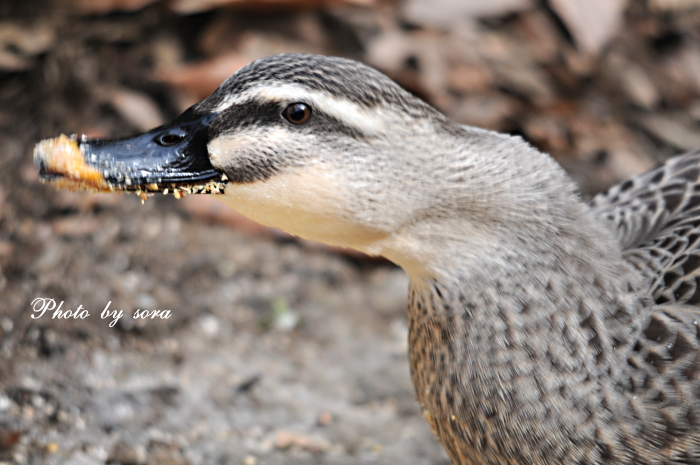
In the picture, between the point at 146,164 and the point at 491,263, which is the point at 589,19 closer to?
the point at 491,263

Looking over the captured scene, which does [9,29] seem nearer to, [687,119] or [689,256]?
[689,256]

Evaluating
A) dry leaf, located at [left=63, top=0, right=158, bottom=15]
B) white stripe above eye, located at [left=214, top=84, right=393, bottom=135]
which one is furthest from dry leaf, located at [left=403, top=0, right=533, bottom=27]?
white stripe above eye, located at [left=214, top=84, right=393, bottom=135]

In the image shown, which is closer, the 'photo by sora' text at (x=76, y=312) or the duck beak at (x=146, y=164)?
the duck beak at (x=146, y=164)

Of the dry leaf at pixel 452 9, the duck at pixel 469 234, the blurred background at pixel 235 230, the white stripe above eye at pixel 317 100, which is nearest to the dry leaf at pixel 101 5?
the blurred background at pixel 235 230

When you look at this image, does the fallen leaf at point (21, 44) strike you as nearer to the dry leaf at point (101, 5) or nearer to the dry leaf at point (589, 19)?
the dry leaf at point (101, 5)

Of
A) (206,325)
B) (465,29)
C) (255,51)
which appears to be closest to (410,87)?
(465,29)

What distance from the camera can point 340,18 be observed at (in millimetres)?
3916

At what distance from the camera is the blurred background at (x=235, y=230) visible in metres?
2.72

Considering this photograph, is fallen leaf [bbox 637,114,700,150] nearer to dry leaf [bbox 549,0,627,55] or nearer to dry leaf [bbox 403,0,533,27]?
dry leaf [bbox 549,0,627,55]

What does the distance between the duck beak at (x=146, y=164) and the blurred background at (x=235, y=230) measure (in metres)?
1.14

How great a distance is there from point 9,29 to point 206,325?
67.6 inches

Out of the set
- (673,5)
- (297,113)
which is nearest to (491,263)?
(297,113)

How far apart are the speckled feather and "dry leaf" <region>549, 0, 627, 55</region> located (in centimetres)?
233

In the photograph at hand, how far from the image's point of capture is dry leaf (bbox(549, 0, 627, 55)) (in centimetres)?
388
